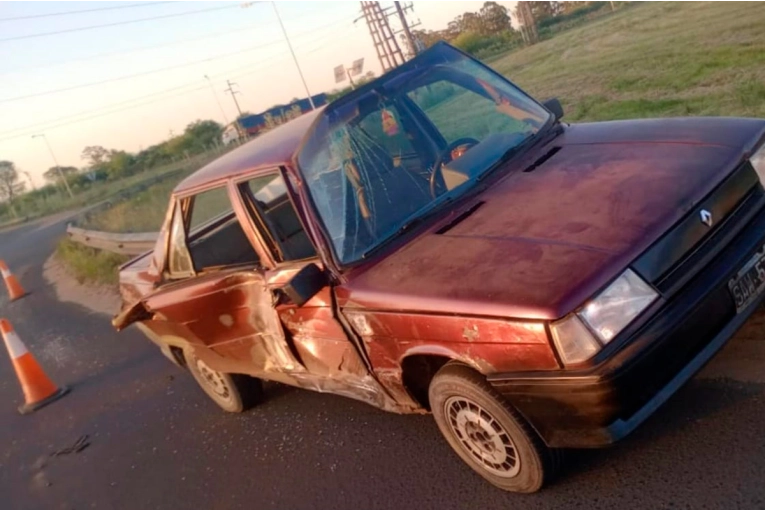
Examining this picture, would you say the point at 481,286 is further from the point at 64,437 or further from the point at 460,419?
the point at 64,437

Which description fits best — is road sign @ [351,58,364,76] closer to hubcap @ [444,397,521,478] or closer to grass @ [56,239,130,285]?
grass @ [56,239,130,285]

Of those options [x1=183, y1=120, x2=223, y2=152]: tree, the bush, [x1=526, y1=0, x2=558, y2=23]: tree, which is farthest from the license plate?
[x1=183, y1=120, x2=223, y2=152]: tree

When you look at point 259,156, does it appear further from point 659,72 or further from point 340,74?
point 340,74

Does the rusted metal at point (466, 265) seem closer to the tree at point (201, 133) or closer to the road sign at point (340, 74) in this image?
the road sign at point (340, 74)

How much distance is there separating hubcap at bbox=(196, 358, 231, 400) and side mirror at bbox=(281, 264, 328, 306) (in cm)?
207

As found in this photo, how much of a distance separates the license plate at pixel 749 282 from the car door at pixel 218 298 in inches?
88.6

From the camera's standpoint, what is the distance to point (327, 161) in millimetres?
3729

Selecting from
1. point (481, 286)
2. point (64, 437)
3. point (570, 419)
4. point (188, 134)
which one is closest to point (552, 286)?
point (481, 286)

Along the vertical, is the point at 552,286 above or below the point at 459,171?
below

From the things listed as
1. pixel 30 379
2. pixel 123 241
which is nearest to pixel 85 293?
pixel 123 241

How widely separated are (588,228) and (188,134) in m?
92.2

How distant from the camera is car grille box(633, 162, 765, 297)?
8.89 feet

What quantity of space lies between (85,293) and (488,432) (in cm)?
1072

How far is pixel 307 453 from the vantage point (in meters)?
4.38
